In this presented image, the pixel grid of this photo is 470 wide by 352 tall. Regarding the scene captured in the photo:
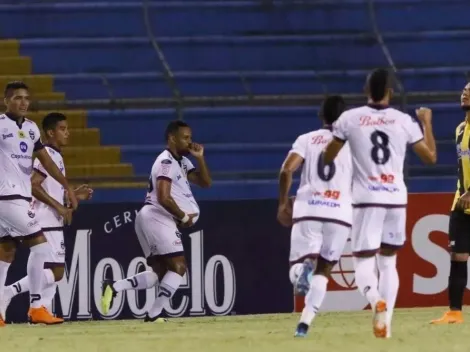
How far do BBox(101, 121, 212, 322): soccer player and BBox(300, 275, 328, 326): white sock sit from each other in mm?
3073

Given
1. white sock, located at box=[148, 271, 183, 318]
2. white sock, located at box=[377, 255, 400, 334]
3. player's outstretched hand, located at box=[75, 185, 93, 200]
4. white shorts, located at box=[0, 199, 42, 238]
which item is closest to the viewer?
white sock, located at box=[377, 255, 400, 334]

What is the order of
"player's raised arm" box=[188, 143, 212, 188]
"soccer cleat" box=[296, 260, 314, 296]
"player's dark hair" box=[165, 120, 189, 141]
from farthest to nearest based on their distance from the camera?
"player's raised arm" box=[188, 143, 212, 188]
"player's dark hair" box=[165, 120, 189, 141]
"soccer cleat" box=[296, 260, 314, 296]

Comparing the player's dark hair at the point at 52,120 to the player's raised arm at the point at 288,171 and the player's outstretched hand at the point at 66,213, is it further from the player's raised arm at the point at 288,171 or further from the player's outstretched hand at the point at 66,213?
the player's raised arm at the point at 288,171

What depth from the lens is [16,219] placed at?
37.9 ft

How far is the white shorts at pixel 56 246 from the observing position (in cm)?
1237

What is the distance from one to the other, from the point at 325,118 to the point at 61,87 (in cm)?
764

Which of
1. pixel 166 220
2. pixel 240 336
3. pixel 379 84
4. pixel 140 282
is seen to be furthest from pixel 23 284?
pixel 379 84

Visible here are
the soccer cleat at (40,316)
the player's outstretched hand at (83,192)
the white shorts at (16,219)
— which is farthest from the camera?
the player's outstretched hand at (83,192)

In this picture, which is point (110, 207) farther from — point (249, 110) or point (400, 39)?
point (400, 39)

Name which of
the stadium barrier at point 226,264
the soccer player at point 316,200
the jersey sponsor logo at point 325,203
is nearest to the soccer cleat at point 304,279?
the soccer player at point 316,200

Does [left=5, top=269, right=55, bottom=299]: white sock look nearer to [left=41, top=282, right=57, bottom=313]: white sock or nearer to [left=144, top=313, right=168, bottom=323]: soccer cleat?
[left=41, top=282, right=57, bottom=313]: white sock

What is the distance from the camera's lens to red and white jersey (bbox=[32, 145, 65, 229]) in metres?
12.4

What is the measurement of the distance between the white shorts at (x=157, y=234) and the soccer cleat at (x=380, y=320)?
145 inches

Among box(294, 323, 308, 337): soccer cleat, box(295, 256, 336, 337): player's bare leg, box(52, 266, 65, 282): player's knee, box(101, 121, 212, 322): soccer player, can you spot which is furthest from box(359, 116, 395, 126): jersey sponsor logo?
box(52, 266, 65, 282): player's knee
